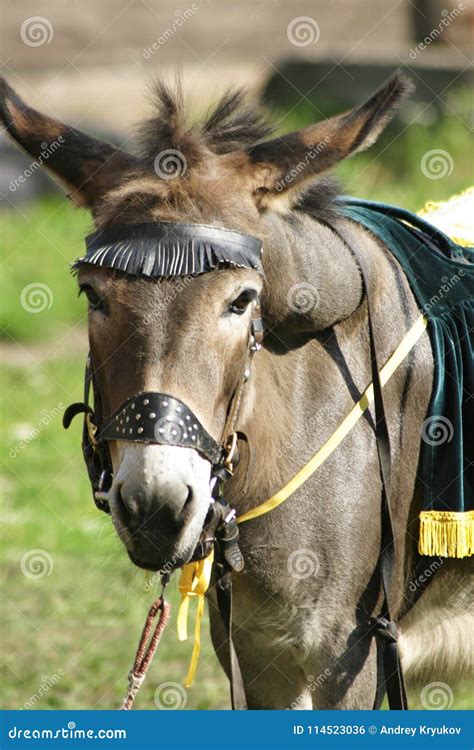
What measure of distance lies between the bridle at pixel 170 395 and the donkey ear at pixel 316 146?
22cm

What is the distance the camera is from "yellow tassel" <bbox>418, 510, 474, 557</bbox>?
12.0 ft

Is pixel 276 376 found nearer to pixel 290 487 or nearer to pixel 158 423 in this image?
pixel 290 487

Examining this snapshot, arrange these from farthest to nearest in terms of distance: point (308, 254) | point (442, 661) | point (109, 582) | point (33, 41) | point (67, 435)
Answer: point (33, 41) < point (67, 435) < point (109, 582) < point (442, 661) < point (308, 254)

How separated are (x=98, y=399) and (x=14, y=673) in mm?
2737

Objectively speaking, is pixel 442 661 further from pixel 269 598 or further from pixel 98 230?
pixel 98 230

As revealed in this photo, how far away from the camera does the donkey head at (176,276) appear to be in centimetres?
286

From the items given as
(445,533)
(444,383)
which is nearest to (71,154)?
(444,383)

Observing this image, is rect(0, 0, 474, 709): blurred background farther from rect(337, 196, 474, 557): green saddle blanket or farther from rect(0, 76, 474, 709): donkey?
rect(337, 196, 474, 557): green saddle blanket

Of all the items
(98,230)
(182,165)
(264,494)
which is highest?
(182,165)

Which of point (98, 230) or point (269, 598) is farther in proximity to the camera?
point (269, 598)

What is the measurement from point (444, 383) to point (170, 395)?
1.25 m

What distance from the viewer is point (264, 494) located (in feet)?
11.6

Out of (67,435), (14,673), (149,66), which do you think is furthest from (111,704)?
(149,66)

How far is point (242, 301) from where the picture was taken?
3.07m
